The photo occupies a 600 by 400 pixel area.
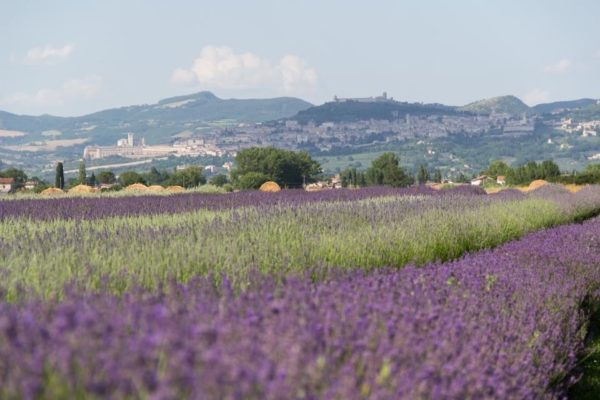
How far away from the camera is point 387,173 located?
87.2 m

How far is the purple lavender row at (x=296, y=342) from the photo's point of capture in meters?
1.76

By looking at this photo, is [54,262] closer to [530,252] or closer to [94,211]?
[530,252]

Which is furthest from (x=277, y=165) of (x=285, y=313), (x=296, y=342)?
(x=296, y=342)

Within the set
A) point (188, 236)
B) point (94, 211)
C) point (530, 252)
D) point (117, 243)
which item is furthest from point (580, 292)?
point (94, 211)

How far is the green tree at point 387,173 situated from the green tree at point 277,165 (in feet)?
54.9

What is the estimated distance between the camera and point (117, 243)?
226 inches

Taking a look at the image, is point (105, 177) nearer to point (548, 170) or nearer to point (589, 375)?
point (548, 170)

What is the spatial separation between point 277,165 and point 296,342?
112 m

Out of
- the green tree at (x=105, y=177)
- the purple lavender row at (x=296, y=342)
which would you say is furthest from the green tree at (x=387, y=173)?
the purple lavender row at (x=296, y=342)

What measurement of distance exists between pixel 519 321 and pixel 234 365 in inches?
111

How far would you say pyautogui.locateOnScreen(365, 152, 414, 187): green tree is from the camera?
281 ft

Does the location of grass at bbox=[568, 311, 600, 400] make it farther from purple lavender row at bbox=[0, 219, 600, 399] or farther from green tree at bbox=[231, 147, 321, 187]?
green tree at bbox=[231, 147, 321, 187]

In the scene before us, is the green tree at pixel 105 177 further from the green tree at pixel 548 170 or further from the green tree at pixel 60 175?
the green tree at pixel 548 170

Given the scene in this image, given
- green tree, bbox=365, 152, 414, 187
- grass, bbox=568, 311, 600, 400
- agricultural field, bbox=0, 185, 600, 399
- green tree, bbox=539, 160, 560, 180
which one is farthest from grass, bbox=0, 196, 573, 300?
green tree, bbox=539, 160, 560, 180
